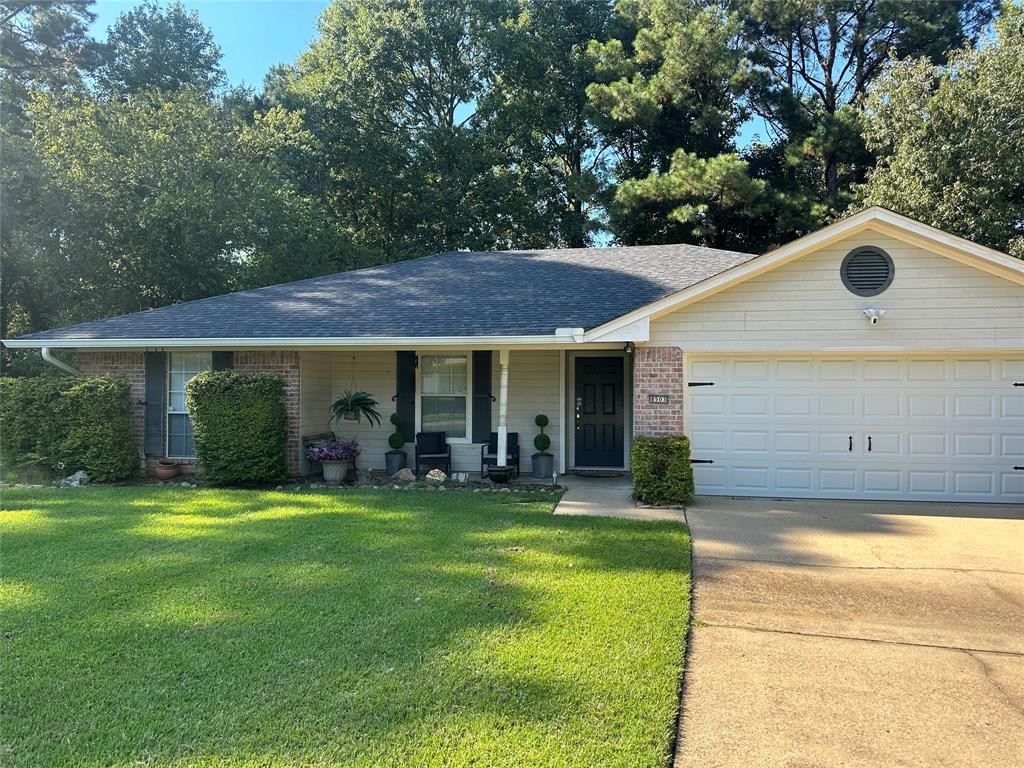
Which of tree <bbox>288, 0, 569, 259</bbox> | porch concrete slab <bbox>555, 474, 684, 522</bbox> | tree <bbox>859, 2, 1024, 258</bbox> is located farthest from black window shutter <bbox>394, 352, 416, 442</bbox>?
tree <bbox>288, 0, 569, 259</bbox>

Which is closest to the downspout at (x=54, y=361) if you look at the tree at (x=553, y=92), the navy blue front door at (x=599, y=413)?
the navy blue front door at (x=599, y=413)

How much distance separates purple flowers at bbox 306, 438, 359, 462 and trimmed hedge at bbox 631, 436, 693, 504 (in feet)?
15.1

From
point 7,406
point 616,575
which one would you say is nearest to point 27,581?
point 616,575

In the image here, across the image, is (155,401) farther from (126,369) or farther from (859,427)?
(859,427)

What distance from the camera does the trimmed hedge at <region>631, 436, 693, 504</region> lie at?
26.6 ft

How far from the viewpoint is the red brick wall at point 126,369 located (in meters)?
10.7

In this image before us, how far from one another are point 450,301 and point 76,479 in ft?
21.5

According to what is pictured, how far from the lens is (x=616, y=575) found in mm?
5184

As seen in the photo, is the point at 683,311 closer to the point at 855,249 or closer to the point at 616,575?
the point at 855,249

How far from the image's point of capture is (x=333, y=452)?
389 inches

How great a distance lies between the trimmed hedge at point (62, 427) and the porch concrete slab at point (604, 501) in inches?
280

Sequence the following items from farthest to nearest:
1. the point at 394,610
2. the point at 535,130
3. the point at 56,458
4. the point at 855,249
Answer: the point at 535,130, the point at 56,458, the point at 855,249, the point at 394,610

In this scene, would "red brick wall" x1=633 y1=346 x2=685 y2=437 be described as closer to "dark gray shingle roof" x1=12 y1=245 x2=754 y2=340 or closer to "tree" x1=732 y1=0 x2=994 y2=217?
"dark gray shingle roof" x1=12 y1=245 x2=754 y2=340

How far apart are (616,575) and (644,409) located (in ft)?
12.6
